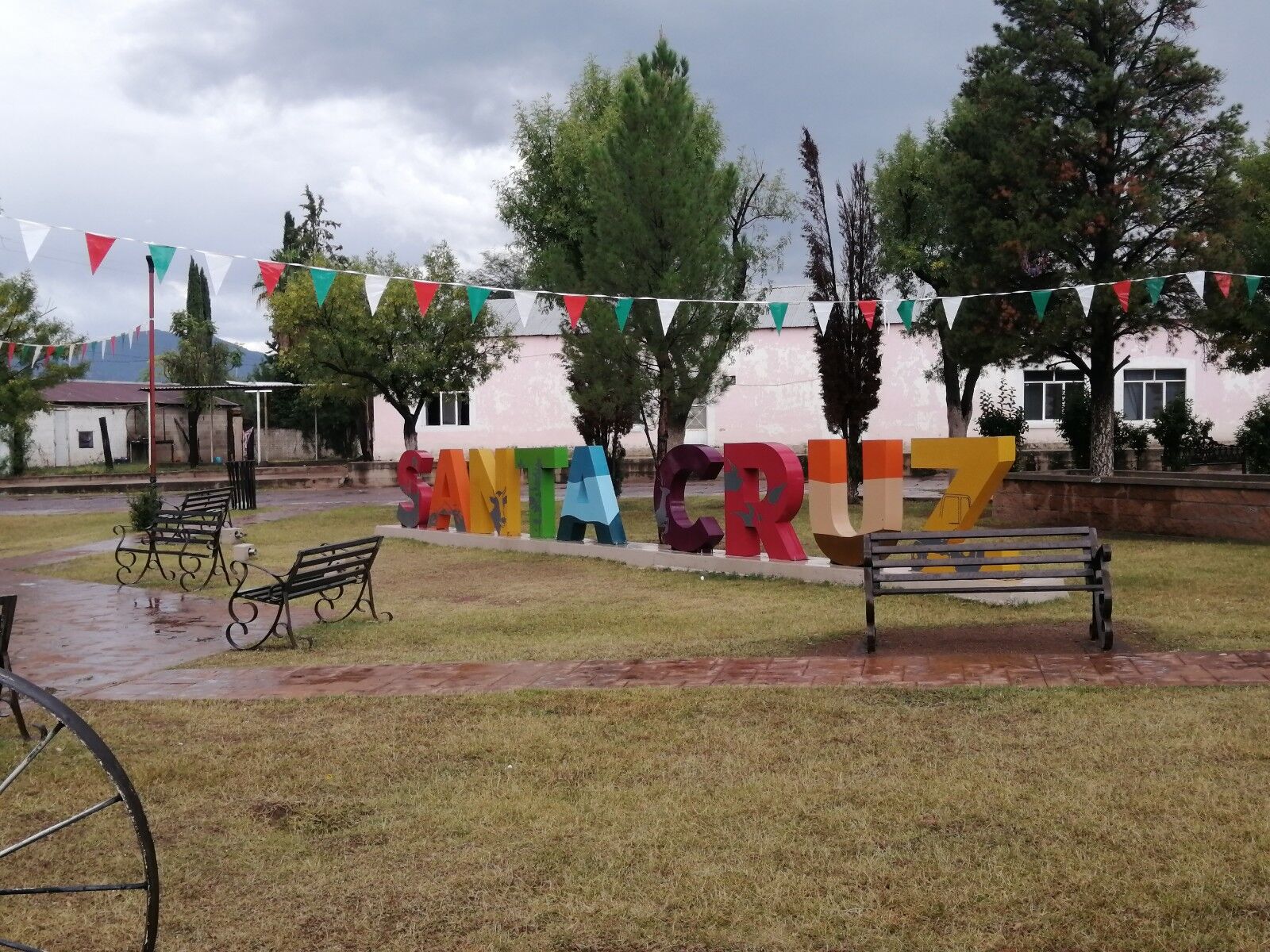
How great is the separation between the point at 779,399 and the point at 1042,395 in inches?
343

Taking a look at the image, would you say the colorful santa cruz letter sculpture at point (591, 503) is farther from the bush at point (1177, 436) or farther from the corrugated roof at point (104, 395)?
the corrugated roof at point (104, 395)

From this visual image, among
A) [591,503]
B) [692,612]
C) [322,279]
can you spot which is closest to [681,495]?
[591,503]

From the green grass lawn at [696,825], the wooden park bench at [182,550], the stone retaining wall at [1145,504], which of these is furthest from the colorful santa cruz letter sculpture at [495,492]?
the green grass lawn at [696,825]

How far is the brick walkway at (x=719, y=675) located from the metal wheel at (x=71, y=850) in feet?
5.93

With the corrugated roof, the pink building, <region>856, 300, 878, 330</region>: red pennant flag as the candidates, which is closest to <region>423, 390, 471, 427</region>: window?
the pink building

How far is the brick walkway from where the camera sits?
762 centimetres

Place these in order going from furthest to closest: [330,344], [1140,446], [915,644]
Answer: [330,344] → [1140,446] → [915,644]

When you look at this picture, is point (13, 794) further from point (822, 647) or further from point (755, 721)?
point (822, 647)

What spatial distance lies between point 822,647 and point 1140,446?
73.2 ft

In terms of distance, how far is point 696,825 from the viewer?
4.98m

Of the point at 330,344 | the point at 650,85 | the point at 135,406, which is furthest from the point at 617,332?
the point at 135,406

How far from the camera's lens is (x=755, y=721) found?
6.69 m

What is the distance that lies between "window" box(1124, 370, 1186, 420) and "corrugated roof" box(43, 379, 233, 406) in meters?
35.5

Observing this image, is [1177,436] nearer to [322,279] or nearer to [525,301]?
[525,301]
